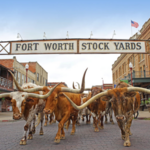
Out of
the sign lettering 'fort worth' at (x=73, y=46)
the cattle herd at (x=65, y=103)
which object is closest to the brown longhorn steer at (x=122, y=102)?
the cattle herd at (x=65, y=103)

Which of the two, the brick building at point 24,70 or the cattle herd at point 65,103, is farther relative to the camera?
the brick building at point 24,70

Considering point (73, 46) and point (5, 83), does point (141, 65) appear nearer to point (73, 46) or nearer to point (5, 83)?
point (5, 83)

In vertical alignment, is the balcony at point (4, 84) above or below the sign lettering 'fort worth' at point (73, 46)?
below

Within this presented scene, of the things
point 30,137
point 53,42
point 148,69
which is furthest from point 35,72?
point 30,137

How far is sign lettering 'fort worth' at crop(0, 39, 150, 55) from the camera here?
33.0 feet

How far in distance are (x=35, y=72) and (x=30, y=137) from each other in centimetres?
3888

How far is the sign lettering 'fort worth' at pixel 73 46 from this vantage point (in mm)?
10062

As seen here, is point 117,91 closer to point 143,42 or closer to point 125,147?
point 125,147

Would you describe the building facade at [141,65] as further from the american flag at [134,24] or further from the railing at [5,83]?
the railing at [5,83]

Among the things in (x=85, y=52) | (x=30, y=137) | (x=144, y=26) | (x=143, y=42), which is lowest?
(x=30, y=137)

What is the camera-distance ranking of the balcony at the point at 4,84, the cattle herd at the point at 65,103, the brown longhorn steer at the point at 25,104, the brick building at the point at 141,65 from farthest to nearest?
1. the brick building at the point at 141,65
2. the balcony at the point at 4,84
3. the brown longhorn steer at the point at 25,104
4. the cattle herd at the point at 65,103

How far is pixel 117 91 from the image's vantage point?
18.2ft

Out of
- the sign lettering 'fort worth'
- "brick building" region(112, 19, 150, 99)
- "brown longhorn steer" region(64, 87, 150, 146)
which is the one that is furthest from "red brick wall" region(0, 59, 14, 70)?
"brown longhorn steer" region(64, 87, 150, 146)

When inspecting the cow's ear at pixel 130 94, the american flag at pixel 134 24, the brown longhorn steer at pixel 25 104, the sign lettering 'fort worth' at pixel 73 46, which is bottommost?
the brown longhorn steer at pixel 25 104
